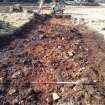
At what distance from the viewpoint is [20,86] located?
1077 cm

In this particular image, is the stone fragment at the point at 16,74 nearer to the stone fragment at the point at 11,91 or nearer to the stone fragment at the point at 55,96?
the stone fragment at the point at 11,91

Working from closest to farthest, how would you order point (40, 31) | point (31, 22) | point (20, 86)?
point (20, 86) → point (40, 31) → point (31, 22)

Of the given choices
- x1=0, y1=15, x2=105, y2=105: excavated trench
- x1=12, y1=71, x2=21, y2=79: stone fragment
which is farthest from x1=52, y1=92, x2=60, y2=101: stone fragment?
x1=12, y1=71, x2=21, y2=79: stone fragment

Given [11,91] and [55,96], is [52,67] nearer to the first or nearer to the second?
[55,96]

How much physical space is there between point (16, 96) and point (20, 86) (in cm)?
70

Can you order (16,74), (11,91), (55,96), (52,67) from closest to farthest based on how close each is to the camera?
(55,96)
(11,91)
(16,74)
(52,67)

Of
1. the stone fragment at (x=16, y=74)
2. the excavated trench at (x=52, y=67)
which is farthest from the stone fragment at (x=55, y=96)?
the stone fragment at (x=16, y=74)

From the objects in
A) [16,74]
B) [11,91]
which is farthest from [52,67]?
[11,91]

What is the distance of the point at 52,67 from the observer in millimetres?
12648

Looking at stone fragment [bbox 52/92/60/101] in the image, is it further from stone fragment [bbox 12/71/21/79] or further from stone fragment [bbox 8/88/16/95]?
stone fragment [bbox 12/71/21/79]

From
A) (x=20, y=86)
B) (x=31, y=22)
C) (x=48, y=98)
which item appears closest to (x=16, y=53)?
(x=20, y=86)

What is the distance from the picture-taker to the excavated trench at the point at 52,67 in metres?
10.2

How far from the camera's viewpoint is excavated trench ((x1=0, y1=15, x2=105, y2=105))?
10156mm

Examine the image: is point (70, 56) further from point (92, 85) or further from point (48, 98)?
point (48, 98)
